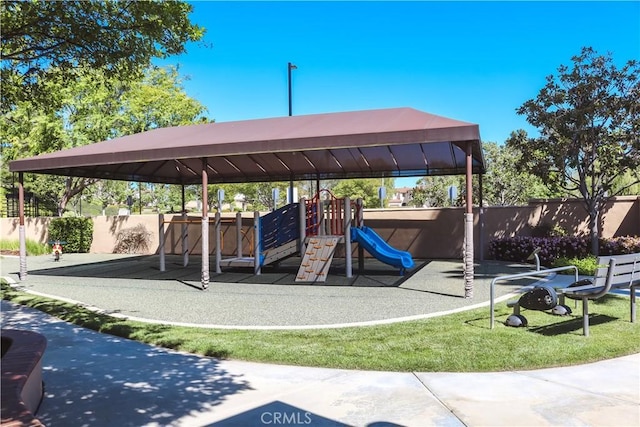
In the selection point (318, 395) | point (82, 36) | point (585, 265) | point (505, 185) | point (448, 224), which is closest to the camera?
point (318, 395)

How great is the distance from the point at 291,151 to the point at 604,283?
6.57 metres

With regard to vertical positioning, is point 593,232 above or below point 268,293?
above

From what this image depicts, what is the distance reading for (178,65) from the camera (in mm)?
28297

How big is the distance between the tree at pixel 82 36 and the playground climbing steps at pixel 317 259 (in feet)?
22.3

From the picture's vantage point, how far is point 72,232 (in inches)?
904

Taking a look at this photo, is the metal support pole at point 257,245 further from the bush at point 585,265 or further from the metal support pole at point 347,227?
the bush at point 585,265

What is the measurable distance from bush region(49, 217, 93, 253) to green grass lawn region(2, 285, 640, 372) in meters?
16.7

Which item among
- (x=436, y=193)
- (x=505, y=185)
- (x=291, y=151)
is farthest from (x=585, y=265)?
(x=436, y=193)

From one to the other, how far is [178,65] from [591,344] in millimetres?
27033

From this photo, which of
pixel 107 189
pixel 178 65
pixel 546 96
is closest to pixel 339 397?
pixel 546 96

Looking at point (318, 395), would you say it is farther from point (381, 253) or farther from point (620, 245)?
point (620, 245)

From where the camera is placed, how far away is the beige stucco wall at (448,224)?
623 inches

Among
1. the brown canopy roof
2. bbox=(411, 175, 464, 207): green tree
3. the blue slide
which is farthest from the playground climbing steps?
bbox=(411, 175, 464, 207): green tree

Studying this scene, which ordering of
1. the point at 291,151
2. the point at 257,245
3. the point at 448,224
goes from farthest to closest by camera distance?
1. the point at 448,224
2. the point at 257,245
3. the point at 291,151
